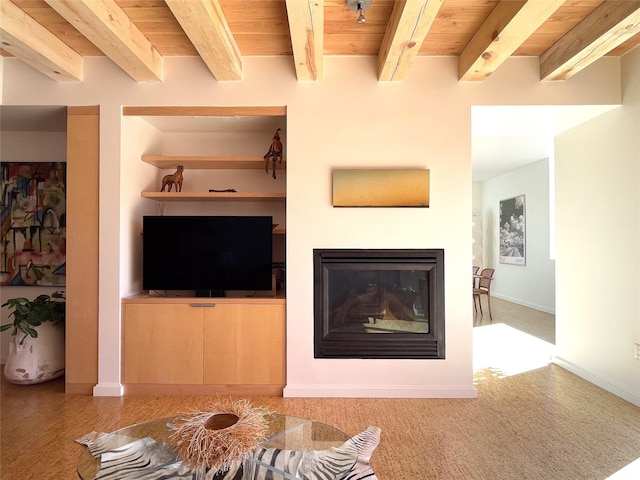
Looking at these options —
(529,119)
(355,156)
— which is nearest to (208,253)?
(355,156)

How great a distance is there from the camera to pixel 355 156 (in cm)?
313

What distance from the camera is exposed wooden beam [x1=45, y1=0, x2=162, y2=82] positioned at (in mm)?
2252

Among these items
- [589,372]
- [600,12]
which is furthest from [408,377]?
[600,12]

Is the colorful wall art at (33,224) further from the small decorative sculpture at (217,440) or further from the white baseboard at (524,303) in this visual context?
the white baseboard at (524,303)

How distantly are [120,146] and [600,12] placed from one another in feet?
11.4

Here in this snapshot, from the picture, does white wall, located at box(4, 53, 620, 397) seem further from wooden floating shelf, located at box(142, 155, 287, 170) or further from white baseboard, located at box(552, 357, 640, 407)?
white baseboard, located at box(552, 357, 640, 407)

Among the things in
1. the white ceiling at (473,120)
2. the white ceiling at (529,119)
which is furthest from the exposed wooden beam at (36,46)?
the white ceiling at (529,119)

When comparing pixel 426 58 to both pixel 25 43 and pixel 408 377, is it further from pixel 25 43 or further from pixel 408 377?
pixel 25 43

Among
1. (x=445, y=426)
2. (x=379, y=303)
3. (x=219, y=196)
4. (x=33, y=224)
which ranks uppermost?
(x=219, y=196)

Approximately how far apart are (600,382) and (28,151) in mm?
5672

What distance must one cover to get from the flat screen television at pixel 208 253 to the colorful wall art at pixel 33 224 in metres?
1.34

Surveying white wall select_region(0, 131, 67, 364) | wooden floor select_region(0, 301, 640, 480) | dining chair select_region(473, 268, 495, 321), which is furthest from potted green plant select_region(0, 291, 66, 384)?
dining chair select_region(473, 268, 495, 321)

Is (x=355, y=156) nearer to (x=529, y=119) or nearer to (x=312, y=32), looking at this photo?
(x=312, y=32)

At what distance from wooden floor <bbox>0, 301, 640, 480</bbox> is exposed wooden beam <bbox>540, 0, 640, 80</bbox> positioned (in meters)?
2.44
